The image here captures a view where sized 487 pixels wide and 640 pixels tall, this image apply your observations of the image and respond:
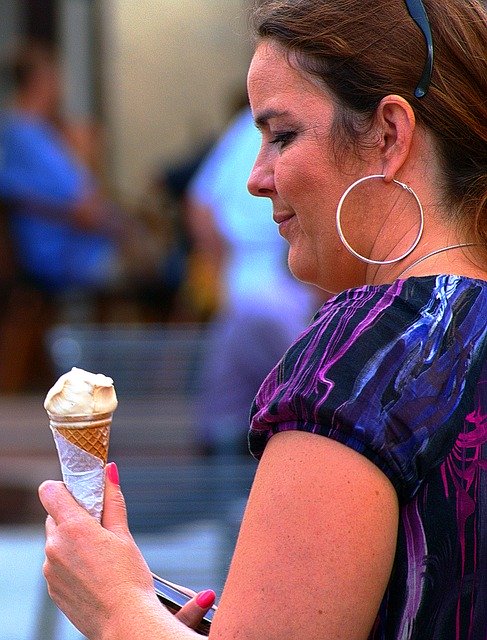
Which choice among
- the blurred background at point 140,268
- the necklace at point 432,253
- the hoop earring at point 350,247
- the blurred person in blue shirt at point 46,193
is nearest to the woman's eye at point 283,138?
the hoop earring at point 350,247

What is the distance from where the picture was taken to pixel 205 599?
5.30 feet

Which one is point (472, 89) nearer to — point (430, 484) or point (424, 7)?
point (424, 7)

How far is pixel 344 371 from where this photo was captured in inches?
54.8

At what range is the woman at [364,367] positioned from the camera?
1.36 m

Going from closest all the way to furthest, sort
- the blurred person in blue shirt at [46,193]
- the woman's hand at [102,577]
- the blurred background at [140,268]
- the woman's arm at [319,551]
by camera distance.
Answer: the woman's arm at [319,551]
the woman's hand at [102,577]
the blurred background at [140,268]
the blurred person in blue shirt at [46,193]

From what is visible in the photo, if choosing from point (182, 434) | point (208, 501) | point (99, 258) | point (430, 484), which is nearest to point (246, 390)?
point (208, 501)

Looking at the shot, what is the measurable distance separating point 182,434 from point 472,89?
4.30m

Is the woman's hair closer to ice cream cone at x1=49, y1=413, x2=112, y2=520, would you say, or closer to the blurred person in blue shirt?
ice cream cone at x1=49, y1=413, x2=112, y2=520

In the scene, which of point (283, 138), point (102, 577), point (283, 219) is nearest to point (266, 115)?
point (283, 138)

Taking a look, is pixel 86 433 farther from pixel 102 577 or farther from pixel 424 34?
pixel 424 34

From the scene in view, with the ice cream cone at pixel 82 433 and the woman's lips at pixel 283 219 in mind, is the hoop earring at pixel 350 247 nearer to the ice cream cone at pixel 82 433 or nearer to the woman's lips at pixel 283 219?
the woman's lips at pixel 283 219

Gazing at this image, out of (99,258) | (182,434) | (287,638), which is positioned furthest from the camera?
(99,258)

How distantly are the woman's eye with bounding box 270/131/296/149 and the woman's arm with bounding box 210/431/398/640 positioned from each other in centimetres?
44

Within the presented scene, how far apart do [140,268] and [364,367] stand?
6021mm
